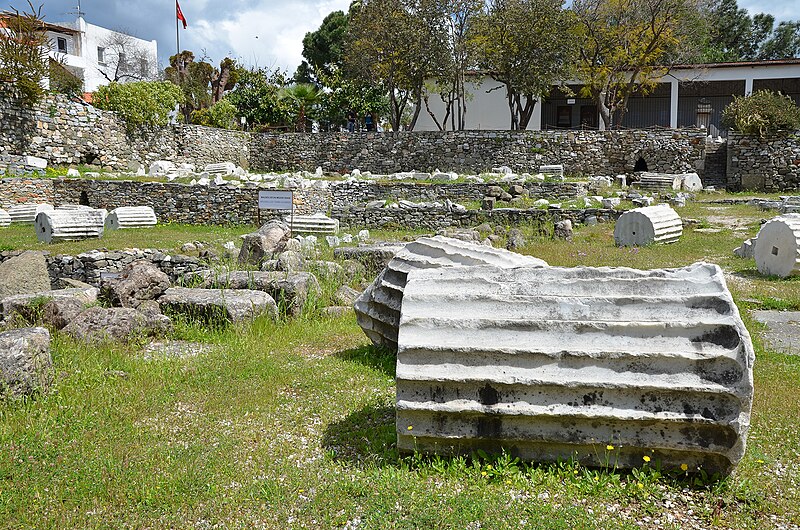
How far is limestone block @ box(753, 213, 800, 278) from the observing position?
9297mm

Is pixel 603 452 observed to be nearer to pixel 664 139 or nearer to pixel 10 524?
pixel 10 524

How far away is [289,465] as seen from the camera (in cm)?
374

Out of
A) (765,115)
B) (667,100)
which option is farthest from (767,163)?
(667,100)

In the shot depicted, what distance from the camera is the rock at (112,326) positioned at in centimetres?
599

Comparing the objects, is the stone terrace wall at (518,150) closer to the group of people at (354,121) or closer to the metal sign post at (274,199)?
the group of people at (354,121)

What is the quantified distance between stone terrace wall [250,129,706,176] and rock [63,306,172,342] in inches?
841

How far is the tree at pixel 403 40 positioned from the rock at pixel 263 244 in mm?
19037

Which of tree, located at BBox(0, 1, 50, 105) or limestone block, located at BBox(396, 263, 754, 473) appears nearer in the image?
limestone block, located at BBox(396, 263, 754, 473)

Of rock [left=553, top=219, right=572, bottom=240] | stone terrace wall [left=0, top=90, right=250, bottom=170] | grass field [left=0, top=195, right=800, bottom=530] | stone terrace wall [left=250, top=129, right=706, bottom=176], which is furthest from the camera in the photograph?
stone terrace wall [left=250, top=129, right=706, bottom=176]

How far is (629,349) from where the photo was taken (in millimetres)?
3463

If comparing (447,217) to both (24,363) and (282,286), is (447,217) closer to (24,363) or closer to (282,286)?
(282,286)

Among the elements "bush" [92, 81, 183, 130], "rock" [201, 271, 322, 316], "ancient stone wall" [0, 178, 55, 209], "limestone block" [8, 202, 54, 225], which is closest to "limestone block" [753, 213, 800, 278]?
"rock" [201, 271, 322, 316]

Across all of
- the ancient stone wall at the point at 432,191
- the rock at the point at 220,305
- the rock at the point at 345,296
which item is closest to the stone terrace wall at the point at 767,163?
the ancient stone wall at the point at 432,191

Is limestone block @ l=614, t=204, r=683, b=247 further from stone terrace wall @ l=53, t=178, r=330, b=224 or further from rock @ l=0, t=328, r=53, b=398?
rock @ l=0, t=328, r=53, b=398
